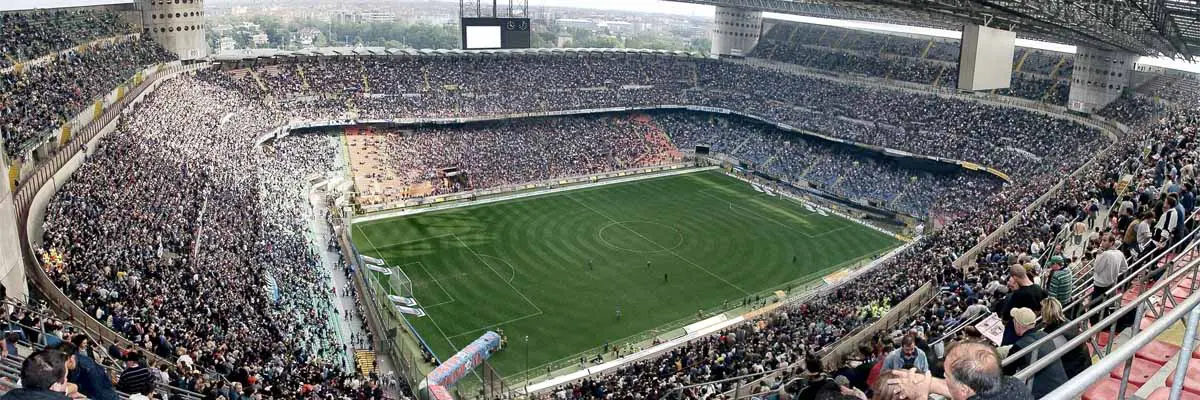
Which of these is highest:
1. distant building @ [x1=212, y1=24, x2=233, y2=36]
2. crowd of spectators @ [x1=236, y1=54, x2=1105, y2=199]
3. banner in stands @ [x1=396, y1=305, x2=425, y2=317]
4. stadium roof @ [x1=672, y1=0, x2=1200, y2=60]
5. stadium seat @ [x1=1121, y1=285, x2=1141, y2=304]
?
stadium roof @ [x1=672, y1=0, x2=1200, y2=60]

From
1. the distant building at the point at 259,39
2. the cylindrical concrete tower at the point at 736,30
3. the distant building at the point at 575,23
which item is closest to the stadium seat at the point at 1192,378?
the cylindrical concrete tower at the point at 736,30

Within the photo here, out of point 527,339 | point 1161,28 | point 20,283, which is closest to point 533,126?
point 527,339

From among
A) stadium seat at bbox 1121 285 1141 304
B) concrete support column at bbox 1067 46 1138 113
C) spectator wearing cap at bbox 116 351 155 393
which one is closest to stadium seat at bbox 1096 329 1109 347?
stadium seat at bbox 1121 285 1141 304

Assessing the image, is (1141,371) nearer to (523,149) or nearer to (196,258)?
(196,258)

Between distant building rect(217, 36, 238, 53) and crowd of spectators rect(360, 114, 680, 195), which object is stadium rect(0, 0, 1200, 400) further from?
distant building rect(217, 36, 238, 53)

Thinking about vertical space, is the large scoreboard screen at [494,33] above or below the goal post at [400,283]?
above

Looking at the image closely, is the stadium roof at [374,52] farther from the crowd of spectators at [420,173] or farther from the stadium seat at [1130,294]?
the stadium seat at [1130,294]
